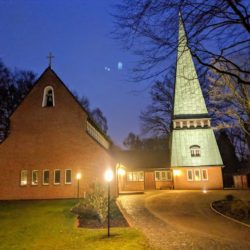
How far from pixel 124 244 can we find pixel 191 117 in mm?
28890

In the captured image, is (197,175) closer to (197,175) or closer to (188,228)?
(197,175)

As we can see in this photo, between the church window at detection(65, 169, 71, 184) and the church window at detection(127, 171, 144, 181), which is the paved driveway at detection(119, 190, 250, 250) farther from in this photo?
the church window at detection(127, 171, 144, 181)

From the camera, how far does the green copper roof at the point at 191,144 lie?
33.3 metres

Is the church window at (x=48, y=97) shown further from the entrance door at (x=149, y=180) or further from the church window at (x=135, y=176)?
the entrance door at (x=149, y=180)

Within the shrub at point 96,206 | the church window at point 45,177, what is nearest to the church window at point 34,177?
the church window at point 45,177

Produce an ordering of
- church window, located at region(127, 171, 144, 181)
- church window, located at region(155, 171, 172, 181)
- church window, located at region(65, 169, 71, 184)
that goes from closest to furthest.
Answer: church window, located at region(65, 169, 71, 184), church window, located at region(155, 171, 172, 181), church window, located at region(127, 171, 144, 181)

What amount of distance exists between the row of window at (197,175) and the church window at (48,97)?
1758 cm

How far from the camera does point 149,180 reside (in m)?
35.8

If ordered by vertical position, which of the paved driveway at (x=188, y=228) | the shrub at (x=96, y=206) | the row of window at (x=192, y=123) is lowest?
the paved driveway at (x=188, y=228)

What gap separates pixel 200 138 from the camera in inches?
1374

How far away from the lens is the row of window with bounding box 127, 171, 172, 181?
35219 millimetres

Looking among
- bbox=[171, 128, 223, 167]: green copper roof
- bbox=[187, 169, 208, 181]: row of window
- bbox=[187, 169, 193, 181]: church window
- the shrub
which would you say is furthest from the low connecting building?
bbox=[187, 169, 208, 181]: row of window

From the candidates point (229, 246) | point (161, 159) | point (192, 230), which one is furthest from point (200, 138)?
point (229, 246)

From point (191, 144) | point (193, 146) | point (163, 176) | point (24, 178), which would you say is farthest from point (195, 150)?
point (24, 178)
